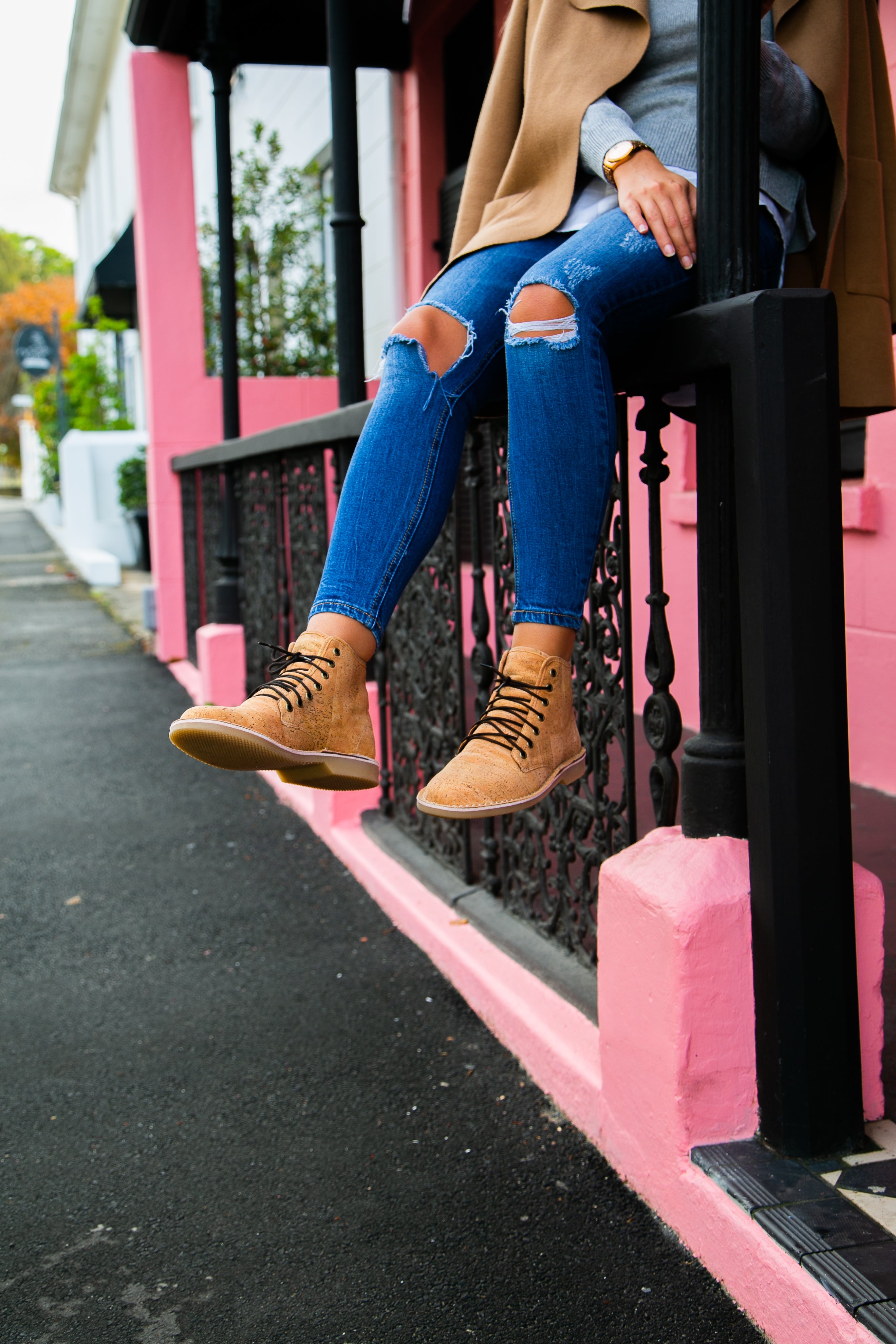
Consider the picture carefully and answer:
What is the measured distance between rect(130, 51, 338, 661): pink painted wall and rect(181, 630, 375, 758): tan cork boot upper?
19.2 ft

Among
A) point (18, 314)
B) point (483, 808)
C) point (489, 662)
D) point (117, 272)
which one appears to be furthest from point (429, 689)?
point (18, 314)

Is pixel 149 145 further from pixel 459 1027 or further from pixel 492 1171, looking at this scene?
pixel 492 1171

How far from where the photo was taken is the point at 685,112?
73.6 inches

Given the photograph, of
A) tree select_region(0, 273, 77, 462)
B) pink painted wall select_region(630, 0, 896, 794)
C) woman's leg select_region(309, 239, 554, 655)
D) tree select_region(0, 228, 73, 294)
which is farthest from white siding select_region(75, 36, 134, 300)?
tree select_region(0, 228, 73, 294)

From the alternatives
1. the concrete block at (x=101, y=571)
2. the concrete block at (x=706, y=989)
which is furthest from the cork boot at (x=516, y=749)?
the concrete block at (x=101, y=571)

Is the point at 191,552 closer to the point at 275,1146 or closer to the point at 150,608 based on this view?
the point at 150,608

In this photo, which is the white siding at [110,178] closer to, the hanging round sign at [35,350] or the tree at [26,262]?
the hanging round sign at [35,350]

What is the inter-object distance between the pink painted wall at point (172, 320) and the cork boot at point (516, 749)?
594 centimetres

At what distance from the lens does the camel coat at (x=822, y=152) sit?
1.76 meters

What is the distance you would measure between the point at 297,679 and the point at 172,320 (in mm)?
6347

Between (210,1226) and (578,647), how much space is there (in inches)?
48.6

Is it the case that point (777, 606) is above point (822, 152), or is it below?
below

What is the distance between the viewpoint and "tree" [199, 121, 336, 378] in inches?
341

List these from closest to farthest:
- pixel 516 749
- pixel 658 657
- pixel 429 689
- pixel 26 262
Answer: pixel 516 749, pixel 658 657, pixel 429 689, pixel 26 262
